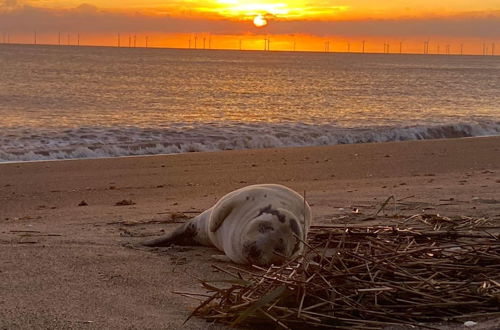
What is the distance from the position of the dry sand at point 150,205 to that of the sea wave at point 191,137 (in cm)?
183

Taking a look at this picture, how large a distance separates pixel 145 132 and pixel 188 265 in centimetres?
1724

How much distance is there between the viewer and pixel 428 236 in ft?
17.8

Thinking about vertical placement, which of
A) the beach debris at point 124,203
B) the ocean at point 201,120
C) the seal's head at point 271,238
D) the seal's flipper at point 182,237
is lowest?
the ocean at point 201,120

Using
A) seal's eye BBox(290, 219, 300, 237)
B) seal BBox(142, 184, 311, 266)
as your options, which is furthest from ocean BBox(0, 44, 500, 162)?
seal's eye BBox(290, 219, 300, 237)

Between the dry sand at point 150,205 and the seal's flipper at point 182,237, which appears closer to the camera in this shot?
the dry sand at point 150,205

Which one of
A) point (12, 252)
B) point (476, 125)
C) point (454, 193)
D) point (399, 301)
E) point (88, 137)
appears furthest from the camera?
point (476, 125)

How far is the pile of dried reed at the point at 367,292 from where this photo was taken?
12.2 feet

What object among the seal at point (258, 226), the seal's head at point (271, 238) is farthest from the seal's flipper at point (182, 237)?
the seal's head at point (271, 238)

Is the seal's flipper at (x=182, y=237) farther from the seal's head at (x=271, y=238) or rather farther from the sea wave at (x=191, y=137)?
the sea wave at (x=191, y=137)

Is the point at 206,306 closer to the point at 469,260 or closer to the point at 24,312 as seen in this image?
the point at 24,312

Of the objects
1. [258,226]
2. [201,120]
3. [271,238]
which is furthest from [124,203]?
[201,120]

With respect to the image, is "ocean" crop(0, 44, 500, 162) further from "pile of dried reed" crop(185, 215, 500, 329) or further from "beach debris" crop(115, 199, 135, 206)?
"pile of dried reed" crop(185, 215, 500, 329)

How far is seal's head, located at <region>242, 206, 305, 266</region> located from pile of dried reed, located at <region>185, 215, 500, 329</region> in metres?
0.90

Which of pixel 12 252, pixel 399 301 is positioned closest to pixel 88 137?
pixel 12 252
